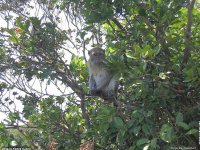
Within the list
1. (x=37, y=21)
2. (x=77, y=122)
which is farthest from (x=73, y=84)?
(x=37, y=21)

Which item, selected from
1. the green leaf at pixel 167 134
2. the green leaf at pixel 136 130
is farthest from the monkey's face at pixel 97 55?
the green leaf at pixel 167 134

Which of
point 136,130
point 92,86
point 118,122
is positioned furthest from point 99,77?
point 136,130

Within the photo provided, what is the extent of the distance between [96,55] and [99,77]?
1.37 ft

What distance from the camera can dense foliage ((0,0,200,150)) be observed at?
11.6 feet

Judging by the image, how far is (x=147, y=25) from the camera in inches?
156

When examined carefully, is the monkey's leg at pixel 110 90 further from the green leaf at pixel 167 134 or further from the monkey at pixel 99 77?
the green leaf at pixel 167 134

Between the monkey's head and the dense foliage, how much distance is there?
201mm

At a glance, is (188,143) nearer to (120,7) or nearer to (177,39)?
(177,39)

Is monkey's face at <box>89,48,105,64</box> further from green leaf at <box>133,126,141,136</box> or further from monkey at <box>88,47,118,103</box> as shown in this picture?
green leaf at <box>133,126,141,136</box>

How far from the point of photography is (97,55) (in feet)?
18.8

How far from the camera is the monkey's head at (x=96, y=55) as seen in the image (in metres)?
5.69

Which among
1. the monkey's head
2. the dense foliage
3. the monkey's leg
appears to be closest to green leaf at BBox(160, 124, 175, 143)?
the dense foliage

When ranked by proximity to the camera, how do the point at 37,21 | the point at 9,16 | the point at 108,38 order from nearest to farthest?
the point at 108,38 < the point at 37,21 < the point at 9,16

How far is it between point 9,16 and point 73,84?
2506mm
